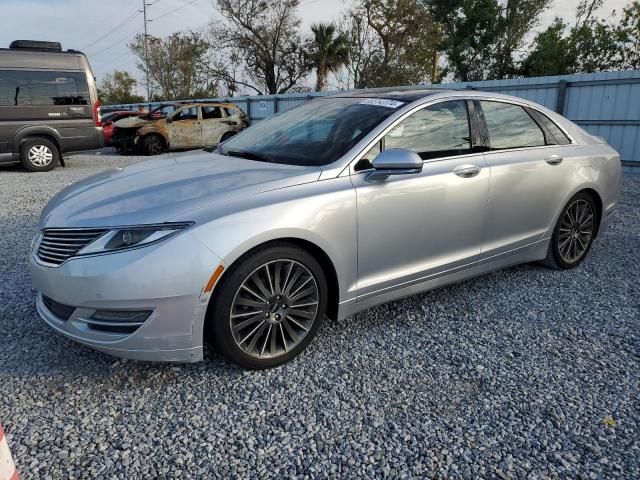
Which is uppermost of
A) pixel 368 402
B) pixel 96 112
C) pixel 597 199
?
pixel 96 112

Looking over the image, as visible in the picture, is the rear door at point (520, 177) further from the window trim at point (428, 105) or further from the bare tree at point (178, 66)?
the bare tree at point (178, 66)

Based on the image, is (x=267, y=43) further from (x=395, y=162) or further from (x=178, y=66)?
(x=395, y=162)

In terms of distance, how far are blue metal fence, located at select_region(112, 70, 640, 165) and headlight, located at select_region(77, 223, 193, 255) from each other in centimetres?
867

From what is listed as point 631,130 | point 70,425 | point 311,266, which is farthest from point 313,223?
point 631,130

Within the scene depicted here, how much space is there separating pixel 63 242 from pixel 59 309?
0.36 m

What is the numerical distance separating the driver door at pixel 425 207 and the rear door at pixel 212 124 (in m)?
12.7

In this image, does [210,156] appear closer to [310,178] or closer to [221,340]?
[310,178]

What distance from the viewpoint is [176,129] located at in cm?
1498

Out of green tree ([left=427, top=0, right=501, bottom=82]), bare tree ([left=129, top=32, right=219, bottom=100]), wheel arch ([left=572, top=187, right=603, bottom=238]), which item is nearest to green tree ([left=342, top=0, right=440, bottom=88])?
green tree ([left=427, top=0, right=501, bottom=82])

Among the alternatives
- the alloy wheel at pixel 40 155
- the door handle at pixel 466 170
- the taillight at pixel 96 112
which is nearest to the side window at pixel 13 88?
the alloy wheel at pixel 40 155

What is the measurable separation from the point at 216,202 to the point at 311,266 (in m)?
0.64

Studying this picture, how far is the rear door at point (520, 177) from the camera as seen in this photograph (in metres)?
3.61

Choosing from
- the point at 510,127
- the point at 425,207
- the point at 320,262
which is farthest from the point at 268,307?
the point at 510,127

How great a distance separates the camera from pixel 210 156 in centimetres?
360
